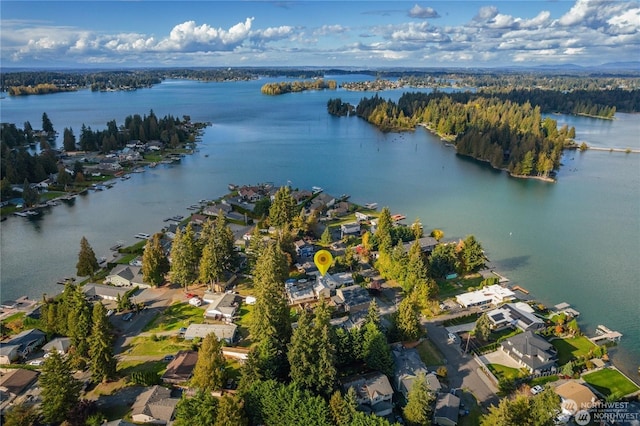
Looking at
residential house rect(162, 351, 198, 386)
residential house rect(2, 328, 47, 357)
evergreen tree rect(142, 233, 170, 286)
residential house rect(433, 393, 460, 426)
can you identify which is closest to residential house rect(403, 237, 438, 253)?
residential house rect(433, 393, 460, 426)

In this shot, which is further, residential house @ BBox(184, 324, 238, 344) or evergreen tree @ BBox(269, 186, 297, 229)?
evergreen tree @ BBox(269, 186, 297, 229)

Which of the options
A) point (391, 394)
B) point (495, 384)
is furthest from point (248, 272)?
point (495, 384)

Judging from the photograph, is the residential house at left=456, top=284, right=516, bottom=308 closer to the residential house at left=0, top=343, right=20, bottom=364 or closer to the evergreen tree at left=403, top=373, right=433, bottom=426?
the evergreen tree at left=403, top=373, right=433, bottom=426

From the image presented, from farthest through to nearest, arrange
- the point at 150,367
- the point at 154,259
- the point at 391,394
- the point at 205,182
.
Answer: the point at 205,182 < the point at 154,259 < the point at 150,367 < the point at 391,394

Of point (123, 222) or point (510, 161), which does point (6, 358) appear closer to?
point (123, 222)

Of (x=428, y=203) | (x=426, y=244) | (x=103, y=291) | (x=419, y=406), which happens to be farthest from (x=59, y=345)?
(x=428, y=203)

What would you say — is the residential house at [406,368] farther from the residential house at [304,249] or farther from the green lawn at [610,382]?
the residential house at [304,249]
